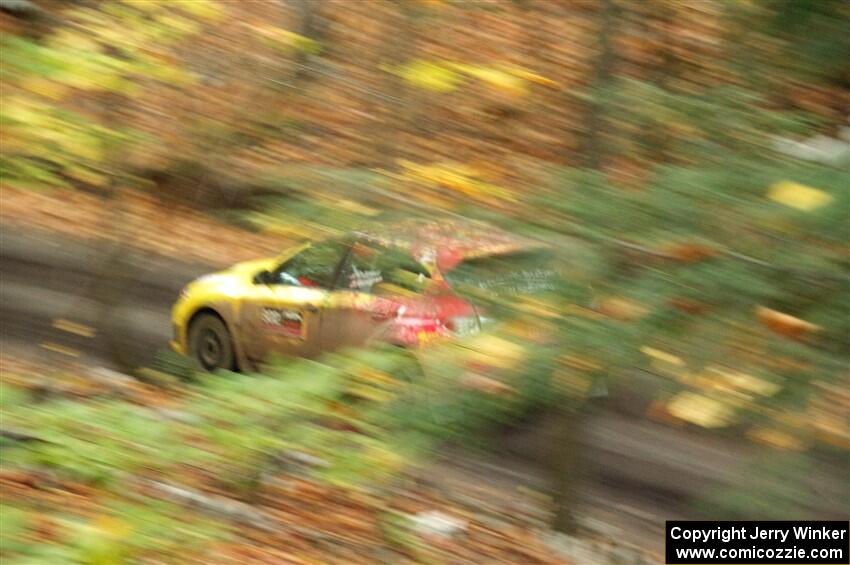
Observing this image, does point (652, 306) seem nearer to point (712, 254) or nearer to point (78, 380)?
point (712, 254)

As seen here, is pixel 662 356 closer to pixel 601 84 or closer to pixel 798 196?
pixel 798 196

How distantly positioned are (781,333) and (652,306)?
34 centimetres

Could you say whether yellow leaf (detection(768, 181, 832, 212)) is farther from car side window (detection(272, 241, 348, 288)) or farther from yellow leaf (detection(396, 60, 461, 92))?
car side window (detection(272, 241, 348, 288))

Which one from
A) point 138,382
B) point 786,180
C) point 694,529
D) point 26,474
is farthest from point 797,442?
point 138,382

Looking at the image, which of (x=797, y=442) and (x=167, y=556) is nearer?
(x=797, y=442)

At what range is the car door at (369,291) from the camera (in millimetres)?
4191

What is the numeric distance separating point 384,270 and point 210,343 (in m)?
6.24

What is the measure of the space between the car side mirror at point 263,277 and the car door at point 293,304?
0.8 inches

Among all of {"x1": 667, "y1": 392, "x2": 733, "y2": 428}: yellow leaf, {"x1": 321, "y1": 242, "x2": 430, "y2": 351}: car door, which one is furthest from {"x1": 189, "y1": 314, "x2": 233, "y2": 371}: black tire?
{"x1": 667, "y1": 392, "x2": 733, "y2": 428}: yellow leaf

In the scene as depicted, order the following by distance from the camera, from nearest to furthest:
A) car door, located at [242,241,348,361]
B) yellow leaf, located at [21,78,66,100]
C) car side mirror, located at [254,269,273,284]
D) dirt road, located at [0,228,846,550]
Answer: car door, located at [242,241,348,361]
yellow leaf, located at [21,78,66,100]
dirt road, located at [0,228,846,550]
car side mirror, located at [254,269,273,284]

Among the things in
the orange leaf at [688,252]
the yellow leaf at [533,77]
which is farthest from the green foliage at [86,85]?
the orange leaf at [688,252]

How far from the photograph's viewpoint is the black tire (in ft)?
33.0

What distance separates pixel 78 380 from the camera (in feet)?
29.3

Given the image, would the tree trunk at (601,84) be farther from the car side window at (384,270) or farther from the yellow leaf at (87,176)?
the yellow leaf at (87,176)
